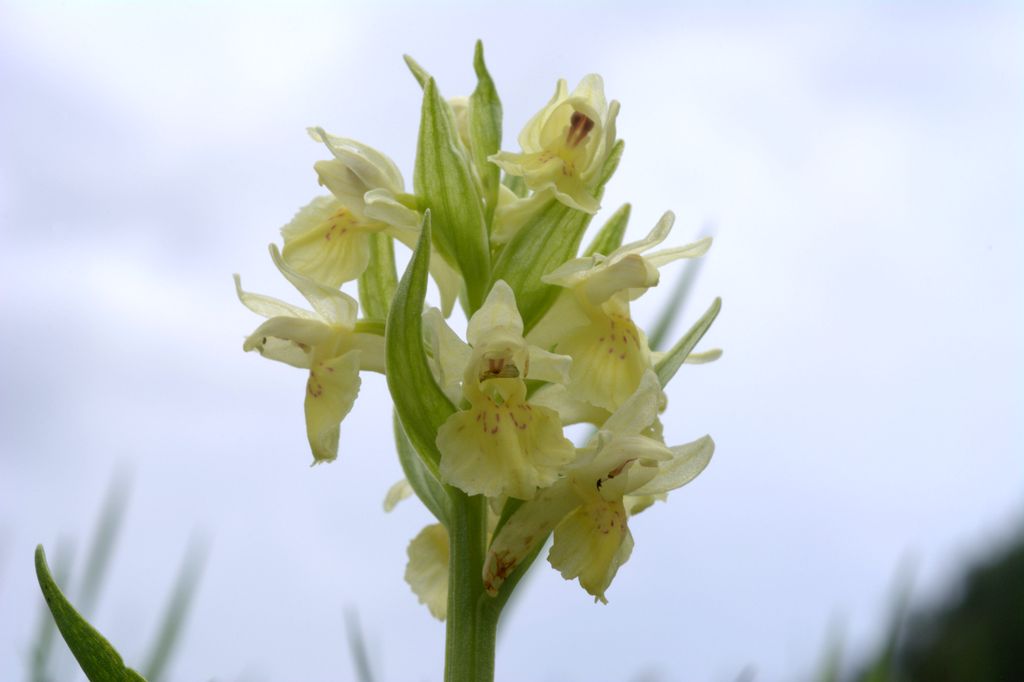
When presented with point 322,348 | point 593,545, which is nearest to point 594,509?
point 593,545

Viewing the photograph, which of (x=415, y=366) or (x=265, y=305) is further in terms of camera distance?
(x=265, y=305)

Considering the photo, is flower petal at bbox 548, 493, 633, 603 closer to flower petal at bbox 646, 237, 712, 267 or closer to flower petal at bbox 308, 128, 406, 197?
flower petal at bbox 646, 237, 712, 267

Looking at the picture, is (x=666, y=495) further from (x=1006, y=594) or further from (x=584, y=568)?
(x=1006, y=594)

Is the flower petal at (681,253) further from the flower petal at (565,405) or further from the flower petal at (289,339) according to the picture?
the flower petal at (289,339)

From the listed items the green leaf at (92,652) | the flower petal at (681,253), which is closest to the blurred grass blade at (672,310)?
the flower petal at (681,253)

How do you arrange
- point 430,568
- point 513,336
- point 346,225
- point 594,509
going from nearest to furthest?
point 513,336 < point 594,509 < point 346,225 < point 430,568

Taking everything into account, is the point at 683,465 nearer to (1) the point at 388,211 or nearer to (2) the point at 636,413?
(2) the point at 636,413

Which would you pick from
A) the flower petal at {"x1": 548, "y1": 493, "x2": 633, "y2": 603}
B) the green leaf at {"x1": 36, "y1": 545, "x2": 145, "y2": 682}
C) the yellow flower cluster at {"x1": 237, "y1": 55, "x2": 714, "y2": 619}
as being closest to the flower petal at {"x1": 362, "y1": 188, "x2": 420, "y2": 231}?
the yellow flower cluster at {"x1": 237, "y1": 55, "x2": 714, "y2": 619}
